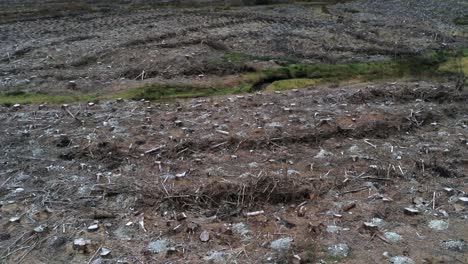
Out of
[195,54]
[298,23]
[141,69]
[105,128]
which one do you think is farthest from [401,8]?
[105,128]

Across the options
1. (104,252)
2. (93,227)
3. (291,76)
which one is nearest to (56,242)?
(93,227)

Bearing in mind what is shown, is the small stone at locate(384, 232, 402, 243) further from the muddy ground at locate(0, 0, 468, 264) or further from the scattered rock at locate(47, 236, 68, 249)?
the scattered rock at locate(47, 236, 68, 249)

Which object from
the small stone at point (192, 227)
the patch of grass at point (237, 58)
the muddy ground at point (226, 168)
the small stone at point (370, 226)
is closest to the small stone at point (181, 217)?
the muddy ground at point (226, 168)

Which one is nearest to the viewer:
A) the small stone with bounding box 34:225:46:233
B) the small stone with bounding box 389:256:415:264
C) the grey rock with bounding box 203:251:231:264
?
the small stone with bounding box 389:256:415:264

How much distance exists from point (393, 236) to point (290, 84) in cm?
683

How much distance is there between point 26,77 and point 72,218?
740 centimetres

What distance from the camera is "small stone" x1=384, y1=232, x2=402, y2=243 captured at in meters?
5.64

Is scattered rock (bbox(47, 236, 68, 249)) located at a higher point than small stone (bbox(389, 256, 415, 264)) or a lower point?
lower

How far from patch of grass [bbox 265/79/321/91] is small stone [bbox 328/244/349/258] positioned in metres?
6.55

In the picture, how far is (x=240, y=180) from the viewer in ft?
22.8

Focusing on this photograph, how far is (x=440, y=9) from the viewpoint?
2227cm

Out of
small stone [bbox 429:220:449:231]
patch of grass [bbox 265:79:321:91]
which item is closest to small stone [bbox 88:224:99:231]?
small stone [bbox 429:220:449:231]

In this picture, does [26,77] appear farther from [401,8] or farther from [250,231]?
[401,8]

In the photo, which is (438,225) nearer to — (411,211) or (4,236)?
(411,211)
